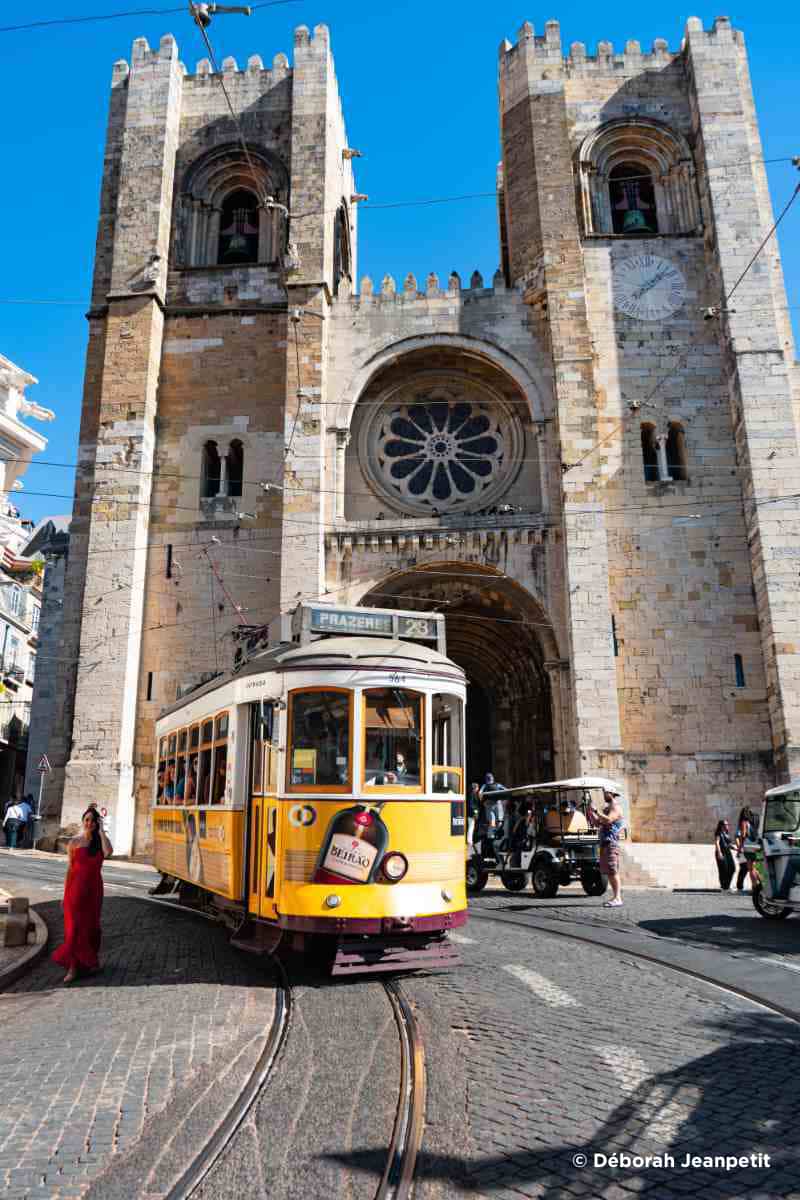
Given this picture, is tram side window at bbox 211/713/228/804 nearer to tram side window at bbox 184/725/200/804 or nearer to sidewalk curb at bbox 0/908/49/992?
tram side window at bbox 184/725/200/804

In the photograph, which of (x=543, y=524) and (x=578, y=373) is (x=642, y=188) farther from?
(x=543, y=524)

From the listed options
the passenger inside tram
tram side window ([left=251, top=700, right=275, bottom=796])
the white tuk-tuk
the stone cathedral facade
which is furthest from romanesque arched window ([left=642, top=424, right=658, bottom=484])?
tram side window ([left=251, top=700, right=275, bottom=796])

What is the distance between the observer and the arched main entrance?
1842cm

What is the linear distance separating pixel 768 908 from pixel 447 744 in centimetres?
507

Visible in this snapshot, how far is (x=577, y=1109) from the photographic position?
11.5ft

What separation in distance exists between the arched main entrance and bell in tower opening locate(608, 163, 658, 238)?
9.71 m

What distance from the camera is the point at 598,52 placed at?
2117 centimetres

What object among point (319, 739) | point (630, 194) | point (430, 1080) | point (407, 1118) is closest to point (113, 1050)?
point (430, 1080)

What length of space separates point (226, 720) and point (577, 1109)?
4.46 metres

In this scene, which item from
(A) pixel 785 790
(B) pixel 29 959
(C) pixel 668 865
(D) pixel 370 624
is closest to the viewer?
(B) pixel 29 959

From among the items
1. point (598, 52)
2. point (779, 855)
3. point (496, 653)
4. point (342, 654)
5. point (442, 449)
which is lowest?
point (779, 855)


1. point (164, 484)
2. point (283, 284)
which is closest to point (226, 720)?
point (164, 484)

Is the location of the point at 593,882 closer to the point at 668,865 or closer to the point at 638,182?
the point at 668,865

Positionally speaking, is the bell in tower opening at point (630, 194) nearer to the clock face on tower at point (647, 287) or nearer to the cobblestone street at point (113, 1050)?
the clock face on tower at point (647, 287)
